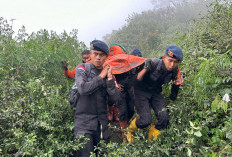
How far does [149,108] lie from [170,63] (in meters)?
0.90

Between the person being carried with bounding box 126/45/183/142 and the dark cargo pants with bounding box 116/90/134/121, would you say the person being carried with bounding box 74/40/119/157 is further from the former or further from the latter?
the dark cargo pants with bounding box 116/90/134/121

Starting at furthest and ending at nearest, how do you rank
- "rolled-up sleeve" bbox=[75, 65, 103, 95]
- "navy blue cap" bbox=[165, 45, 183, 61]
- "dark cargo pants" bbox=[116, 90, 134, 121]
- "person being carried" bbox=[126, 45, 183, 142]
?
"dark cargo pants" bbox=[116, 90, 134, 121] → "person being carried" bbox=[126, 45, 183, 142] → "navy blue cap" bbox=[165, 45, 183, 61] → "rolled-up sleeve" bbox=[75, 65, 103, 95]

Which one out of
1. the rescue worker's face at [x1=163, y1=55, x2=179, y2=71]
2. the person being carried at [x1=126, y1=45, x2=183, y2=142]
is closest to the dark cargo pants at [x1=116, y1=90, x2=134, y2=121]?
the person being carried at [x1=126, y1=45, x2=183, y2=142]

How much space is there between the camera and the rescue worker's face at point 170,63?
3.30 metres

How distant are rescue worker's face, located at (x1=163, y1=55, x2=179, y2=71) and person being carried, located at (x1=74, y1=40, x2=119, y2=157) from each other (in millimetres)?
979

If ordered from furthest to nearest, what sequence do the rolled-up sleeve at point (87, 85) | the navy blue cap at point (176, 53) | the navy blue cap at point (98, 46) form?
the navy blue cap at point (176, 53) → the navy blue cap at point (98, 46) → the rolled-up sleeve at point (87, 85)

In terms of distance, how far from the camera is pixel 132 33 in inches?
927

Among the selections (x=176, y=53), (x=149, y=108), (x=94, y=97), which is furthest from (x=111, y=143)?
(x=176, y=53)

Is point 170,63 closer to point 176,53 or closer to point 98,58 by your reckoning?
point 176,53

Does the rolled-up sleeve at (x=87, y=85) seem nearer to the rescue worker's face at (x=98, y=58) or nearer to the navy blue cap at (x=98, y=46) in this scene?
the rescue worker's face at (x=98, y=58)

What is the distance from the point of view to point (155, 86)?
369 centimetres

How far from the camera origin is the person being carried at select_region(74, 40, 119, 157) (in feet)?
9.37

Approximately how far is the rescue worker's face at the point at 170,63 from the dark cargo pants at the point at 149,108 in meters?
0.63

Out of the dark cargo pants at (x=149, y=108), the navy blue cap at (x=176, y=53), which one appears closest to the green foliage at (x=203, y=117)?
the dark cargo pants at (x=149, y=108)
